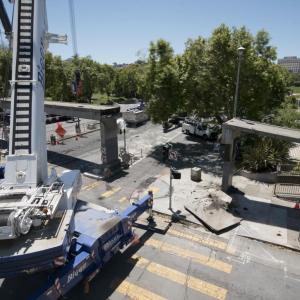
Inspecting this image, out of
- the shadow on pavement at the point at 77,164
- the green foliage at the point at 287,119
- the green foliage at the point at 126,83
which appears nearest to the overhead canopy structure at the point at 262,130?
the shadow on pavement at the point at 77,164

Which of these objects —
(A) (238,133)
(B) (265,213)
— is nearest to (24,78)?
(A) (238,133)

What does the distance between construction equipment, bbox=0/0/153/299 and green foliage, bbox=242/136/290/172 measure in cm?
1095

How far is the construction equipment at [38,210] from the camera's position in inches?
295

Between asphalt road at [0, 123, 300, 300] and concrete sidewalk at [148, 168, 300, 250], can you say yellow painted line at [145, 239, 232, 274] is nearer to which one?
asphalt road at [0, 123, 300, 300]

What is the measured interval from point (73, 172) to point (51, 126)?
1194 inches

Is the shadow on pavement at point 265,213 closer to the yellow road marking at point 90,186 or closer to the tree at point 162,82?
the yellow road marking at point 90,186

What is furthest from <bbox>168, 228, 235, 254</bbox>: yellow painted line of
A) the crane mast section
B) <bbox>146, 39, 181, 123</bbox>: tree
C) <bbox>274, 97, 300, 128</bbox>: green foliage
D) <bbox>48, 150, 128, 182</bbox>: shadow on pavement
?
<bbox>274, 97, 300, 128</bbox>: green foliage

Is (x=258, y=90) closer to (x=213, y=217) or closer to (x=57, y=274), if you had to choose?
(x=213, y=217)

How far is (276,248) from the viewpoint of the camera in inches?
487

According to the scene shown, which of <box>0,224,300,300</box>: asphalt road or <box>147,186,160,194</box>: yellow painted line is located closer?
<box>0,224,300,300</box>: asphalt road

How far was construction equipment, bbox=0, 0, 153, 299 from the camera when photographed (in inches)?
295

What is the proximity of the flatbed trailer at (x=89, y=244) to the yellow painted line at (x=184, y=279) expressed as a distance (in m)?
1.12

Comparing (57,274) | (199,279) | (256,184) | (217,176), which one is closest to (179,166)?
(217,176)

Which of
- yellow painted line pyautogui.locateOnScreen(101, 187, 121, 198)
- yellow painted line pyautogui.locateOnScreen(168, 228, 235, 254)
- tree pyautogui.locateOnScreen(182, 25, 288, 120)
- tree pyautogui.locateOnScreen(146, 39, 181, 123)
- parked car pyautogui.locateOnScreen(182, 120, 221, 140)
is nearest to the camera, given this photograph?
yellow painted line pyautogui.locateOnScreen(168, 228, 235, 254)
